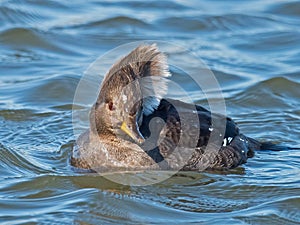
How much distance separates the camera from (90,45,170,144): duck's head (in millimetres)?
8016

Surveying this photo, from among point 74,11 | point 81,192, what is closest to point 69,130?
point 81,192

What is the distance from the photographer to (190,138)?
884cm

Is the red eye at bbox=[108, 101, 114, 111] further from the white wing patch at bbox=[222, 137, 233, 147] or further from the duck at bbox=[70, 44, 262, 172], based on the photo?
the white wing patch at bbox=[222, 137, 233, 147]

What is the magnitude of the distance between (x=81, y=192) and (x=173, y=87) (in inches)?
138

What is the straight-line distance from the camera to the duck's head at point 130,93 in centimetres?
802

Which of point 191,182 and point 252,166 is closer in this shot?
point 191,182

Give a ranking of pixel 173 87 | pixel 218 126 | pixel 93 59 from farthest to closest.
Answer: pixel 93 59 → pixel 173 87 → pixel 218 126

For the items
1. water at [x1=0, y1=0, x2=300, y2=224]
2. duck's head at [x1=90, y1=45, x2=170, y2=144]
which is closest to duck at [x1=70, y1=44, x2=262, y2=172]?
duck's head at [x1=90, y1=45, x2=170, y2=144]

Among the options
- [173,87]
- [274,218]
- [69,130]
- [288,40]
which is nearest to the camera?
[274,218]

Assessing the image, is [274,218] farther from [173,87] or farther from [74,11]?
[74,11]

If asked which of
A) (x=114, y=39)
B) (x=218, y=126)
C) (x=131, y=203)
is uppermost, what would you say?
(x=114, y=39)

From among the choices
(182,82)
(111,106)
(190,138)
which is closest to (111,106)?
(111,106)

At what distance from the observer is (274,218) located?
775 cm

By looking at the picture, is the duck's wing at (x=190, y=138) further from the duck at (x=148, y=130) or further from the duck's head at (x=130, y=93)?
the duck's head at (x=130, y=93)
